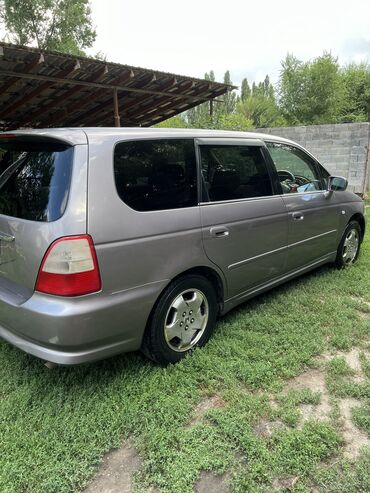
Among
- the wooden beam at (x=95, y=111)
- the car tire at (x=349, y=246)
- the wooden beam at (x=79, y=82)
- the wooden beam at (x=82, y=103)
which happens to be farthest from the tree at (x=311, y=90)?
the car tire at (x=349, y=246)

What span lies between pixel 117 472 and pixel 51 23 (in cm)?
2596

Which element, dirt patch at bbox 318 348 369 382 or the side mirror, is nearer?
dirt patch at bbox 318 348 369 382

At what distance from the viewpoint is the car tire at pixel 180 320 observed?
2.57 m

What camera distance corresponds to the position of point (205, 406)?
235 centimetres

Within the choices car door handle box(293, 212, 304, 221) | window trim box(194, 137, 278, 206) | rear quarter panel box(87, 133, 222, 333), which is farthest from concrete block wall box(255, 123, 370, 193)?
rear quarter panel box(87, 133, 222, 333)

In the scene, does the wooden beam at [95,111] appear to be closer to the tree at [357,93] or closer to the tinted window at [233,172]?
the tinted window at [233,172]

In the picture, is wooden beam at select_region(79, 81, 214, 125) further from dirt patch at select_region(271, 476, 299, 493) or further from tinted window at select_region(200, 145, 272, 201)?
dirt patch at select_region(271, 476, 299, 493)

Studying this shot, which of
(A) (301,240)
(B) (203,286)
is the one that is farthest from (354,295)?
(B) (203,286)

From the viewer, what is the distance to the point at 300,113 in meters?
19.7

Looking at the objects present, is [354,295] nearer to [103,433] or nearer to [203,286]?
[203,286]

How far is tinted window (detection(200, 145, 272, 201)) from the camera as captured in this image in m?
2.94

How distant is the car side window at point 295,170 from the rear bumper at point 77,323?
2.07 metres

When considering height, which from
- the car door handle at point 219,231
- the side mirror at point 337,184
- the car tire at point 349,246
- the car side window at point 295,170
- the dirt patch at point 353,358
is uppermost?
the car side window at point 295,170

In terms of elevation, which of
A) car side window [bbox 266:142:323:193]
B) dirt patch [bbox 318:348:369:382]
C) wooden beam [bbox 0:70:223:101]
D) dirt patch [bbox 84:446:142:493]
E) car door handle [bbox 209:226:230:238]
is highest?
wooden beam [bbox 0:70:223:101]
